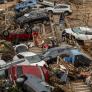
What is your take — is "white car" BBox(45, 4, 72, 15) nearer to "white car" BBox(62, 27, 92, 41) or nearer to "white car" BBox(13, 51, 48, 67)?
"white car" BBox(62, 27, 92, 41)

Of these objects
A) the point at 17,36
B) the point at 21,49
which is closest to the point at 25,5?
the point at 17,36

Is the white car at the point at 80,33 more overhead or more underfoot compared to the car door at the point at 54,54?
more underfoot

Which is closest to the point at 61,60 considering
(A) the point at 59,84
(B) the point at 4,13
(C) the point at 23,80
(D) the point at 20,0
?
(A) the point at 59,84

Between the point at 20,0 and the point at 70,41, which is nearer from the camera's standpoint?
the point at 70,41

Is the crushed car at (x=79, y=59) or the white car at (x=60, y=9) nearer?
the crushed car at (x=79, y=59)

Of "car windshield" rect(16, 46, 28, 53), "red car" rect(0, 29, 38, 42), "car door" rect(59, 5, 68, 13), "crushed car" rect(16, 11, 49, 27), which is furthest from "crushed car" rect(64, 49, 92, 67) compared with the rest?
"car door" rect(59, 5, 68, 13)

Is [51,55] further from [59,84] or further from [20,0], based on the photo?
[20,0]

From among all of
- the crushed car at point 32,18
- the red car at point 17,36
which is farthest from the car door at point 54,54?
the crushed car at point 32,18

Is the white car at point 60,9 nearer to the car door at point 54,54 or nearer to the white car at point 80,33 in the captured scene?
the white car at point 80,33
